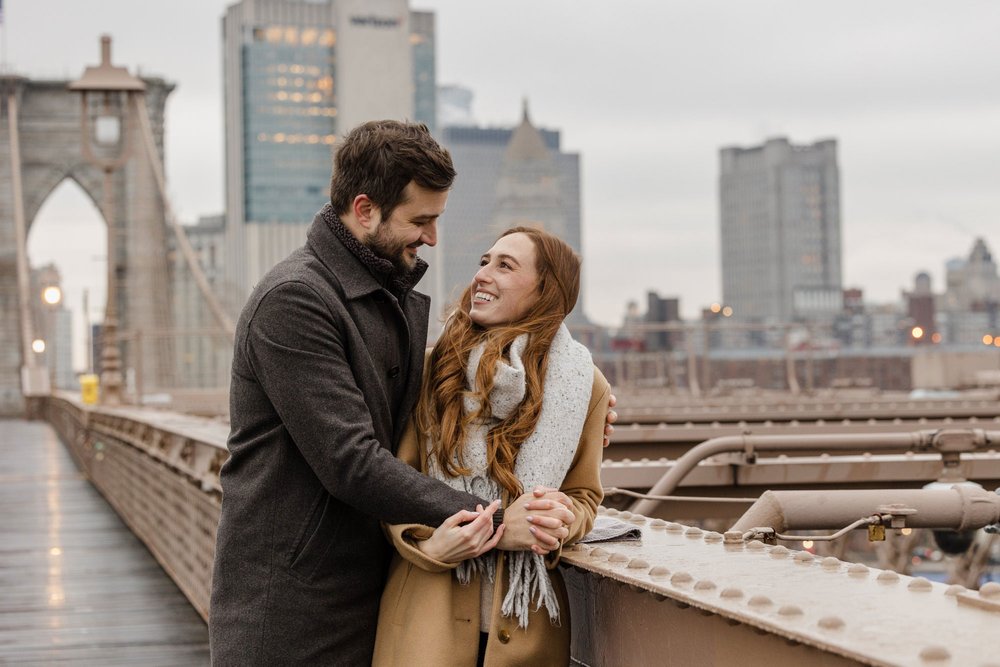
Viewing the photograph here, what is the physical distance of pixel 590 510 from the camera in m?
2.98

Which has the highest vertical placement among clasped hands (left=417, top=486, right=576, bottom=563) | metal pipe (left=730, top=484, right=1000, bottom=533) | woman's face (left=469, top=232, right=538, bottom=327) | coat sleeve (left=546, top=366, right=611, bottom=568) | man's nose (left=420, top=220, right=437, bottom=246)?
man's nose (left=420, top=220, right=437, bottom=246)

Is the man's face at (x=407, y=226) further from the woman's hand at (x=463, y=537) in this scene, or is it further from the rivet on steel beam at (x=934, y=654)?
the rivet on steel beam at (x=934, y=654)

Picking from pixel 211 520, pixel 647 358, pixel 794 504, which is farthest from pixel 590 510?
pixel 647 358

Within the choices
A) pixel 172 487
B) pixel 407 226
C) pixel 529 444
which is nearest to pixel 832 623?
pixel 529 444

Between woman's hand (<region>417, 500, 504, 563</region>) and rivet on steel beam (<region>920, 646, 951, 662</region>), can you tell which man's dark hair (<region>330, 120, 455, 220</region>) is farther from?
rivet on steel beam (<region>920, 646, 951, 662</region>)

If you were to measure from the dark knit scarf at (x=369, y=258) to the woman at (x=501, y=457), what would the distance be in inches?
5.7

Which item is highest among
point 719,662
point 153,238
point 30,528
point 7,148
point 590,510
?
point 7,148

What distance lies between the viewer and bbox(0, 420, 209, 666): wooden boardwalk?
6.63m

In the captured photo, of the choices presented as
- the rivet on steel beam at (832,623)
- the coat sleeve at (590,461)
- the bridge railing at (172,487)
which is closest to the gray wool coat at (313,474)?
the coat sleeve at (590,461)

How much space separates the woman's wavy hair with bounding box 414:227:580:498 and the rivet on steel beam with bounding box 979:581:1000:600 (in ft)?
3.22

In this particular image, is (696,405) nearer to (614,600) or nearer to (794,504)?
(794,504)

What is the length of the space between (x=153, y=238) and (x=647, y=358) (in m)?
17.9

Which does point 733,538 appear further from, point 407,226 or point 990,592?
point 407,226

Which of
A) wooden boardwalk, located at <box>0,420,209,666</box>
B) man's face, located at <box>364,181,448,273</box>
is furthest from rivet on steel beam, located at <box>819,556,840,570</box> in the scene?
wooden boardwalk, located at <box>0,420,209,666</box>
